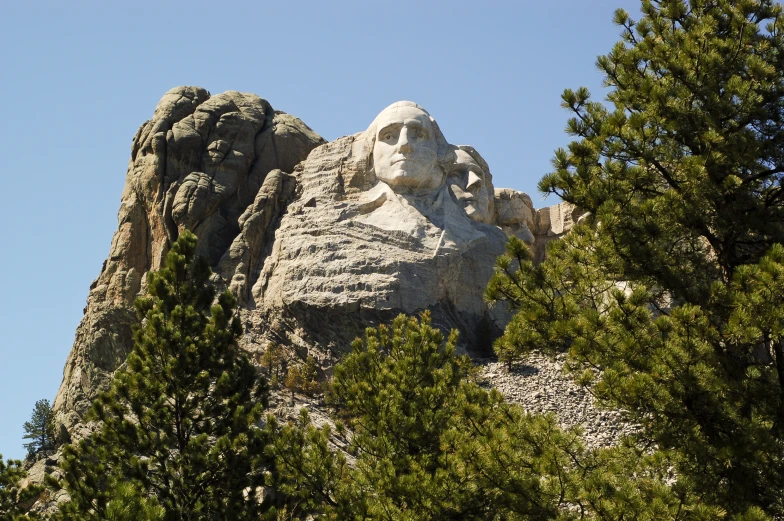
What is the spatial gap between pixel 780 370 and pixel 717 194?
8.28 feet

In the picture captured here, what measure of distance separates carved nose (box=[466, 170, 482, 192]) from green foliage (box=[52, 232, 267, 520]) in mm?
15815

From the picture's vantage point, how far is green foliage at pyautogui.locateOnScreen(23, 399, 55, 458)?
34.8m

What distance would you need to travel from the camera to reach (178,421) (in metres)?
22.8

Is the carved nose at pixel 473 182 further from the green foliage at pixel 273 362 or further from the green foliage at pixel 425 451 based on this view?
the green foliage at pixel 425 451

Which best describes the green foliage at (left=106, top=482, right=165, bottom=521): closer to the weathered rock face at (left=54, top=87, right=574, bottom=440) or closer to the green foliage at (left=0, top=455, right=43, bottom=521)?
the green foliage at (left=0, top=455, right=43, bottom=521)

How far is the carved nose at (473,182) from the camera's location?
1521 inches

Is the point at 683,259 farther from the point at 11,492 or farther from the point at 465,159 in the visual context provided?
the point at 465,159

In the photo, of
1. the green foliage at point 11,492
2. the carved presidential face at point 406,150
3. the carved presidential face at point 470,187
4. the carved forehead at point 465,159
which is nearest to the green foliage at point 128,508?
the green foliage at point 11,492

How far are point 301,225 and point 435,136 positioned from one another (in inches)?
201

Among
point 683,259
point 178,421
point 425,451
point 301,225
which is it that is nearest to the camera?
point 683,259

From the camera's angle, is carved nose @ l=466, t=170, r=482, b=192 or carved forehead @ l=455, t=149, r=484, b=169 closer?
carved nose @ l=466, t=170, r=482, b=192

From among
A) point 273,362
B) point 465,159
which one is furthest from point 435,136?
point 273,362

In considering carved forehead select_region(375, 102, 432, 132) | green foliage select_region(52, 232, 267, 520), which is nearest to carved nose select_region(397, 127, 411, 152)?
carved forehead select_region(375, 102, 432, 132)

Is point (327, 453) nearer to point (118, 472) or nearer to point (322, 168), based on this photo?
point (118, 472)
